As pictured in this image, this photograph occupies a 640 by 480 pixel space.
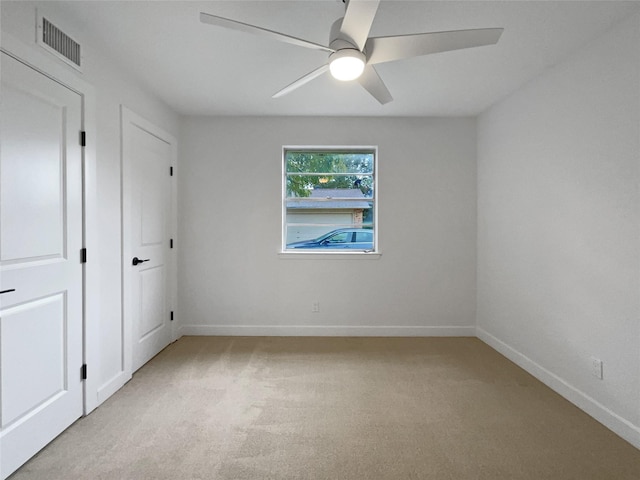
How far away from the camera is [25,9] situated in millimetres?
1827

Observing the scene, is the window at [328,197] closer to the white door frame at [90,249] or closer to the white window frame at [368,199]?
the white window frame at [368,199]

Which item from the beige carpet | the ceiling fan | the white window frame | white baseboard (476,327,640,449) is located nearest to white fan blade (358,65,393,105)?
the ceiling fan

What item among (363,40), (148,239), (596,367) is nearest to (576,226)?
(596,367)

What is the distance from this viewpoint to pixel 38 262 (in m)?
1.92

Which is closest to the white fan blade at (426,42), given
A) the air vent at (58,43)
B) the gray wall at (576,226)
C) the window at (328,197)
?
the gray wall at (576,226)

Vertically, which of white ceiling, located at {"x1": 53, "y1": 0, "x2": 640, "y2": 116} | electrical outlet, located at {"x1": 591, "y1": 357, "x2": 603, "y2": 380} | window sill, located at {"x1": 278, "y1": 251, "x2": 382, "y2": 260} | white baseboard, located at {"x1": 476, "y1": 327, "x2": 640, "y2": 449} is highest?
white ceiling, located at {"x1": 53, "y1": 0, "x2": 640, "y2": 116}

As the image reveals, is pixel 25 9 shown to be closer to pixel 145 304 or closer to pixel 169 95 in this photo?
pixel 169 95

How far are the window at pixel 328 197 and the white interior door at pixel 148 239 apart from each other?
132 centimetres

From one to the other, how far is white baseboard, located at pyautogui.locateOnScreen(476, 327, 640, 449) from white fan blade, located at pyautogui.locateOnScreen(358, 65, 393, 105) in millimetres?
2453

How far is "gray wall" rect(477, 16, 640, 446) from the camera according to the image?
210 centimetres

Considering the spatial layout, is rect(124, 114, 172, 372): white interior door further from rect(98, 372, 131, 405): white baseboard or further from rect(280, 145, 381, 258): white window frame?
rect(280, 145, 381, 258): white window frame

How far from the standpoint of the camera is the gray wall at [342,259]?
399 cm

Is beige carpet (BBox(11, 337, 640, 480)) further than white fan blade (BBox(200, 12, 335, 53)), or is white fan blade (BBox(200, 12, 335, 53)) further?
beige carpet (BBox(11, 337, 640, 480))

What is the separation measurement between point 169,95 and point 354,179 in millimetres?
2103
